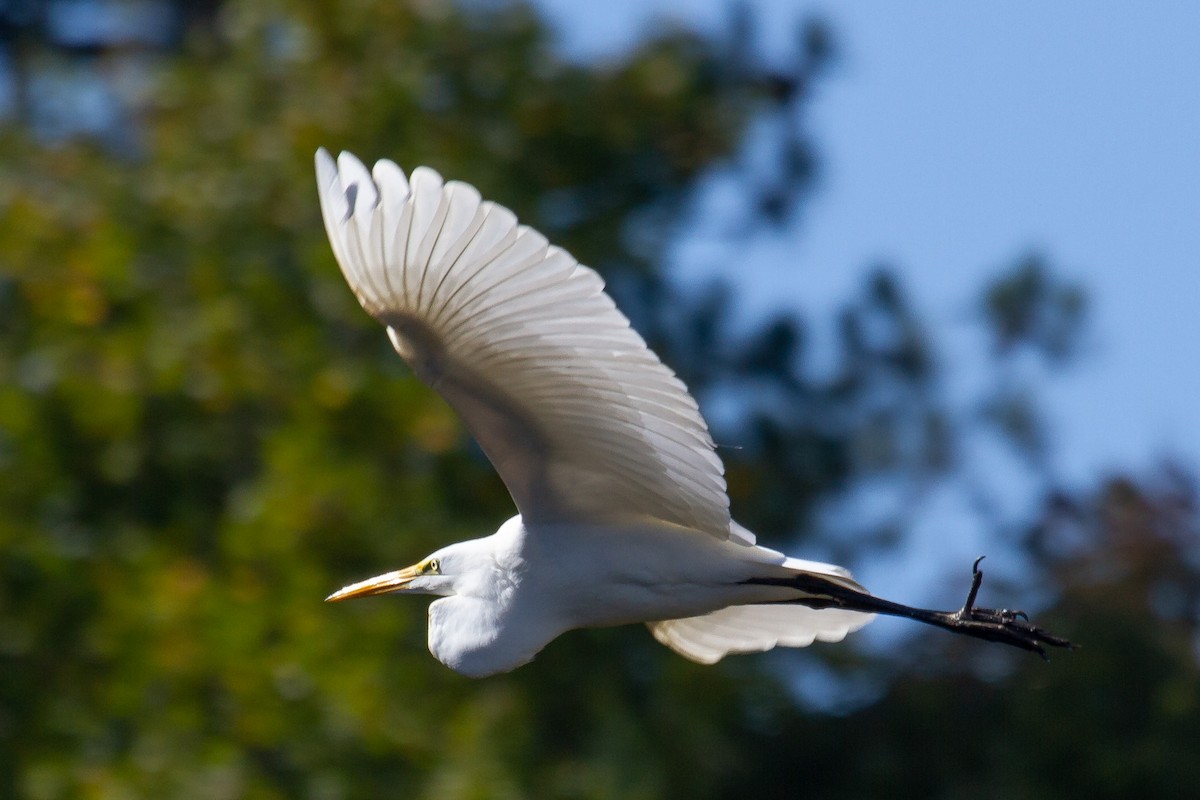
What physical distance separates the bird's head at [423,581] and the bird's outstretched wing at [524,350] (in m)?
0.31

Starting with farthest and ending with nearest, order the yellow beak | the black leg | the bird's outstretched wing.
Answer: the yellow beak
the black leg
the bird's outstretched wing

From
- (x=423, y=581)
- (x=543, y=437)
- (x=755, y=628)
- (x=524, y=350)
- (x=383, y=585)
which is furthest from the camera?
(x=755, y=628)

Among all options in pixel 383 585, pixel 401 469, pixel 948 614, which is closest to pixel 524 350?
pixel 383 585

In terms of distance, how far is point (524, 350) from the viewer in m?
3.65

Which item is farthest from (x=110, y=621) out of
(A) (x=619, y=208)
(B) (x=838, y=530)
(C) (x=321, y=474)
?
(B) (x=838, y=530)

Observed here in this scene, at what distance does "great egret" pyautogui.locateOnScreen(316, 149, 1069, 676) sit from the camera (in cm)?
346

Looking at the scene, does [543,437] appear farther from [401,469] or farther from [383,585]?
[401,469]

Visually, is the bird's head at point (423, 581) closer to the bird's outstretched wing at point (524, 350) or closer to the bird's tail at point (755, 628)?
the bird's outstretched wing at point (524, 350)

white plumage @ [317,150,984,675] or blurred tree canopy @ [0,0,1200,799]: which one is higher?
blurred tree canopy @ [0,0,1200,799]

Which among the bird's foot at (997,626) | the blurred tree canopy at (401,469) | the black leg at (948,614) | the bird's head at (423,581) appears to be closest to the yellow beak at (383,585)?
the bird's head at (423,581)

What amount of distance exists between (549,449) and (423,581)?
63cm

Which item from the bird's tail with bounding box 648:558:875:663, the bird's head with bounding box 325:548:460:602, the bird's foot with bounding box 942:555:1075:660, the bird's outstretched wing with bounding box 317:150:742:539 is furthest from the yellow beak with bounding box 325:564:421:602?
the bird's foot with bounding box 942:555:1075:660

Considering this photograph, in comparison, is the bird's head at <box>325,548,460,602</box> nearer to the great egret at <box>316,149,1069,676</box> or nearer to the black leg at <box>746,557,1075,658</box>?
the great egret at <box>316,149,1069,676</box>

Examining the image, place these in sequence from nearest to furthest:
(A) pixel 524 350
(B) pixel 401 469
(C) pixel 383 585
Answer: (A) pixel 524 350 → (C) pixel 383 585 → (B) pixel 401 469
